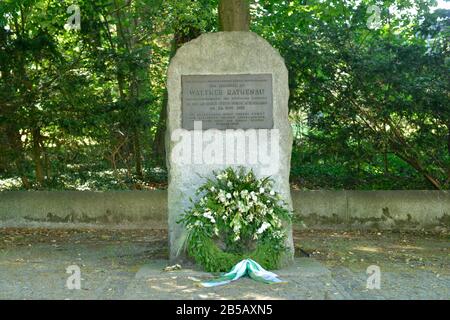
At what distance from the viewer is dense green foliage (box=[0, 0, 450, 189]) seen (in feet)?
31.7

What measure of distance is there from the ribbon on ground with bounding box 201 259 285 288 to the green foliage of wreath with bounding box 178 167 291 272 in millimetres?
209

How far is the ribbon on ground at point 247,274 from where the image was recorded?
19.3 feet

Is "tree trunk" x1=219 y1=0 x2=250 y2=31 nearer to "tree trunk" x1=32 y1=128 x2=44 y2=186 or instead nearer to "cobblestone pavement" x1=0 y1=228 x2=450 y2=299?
"cobblestone pavement" x1=0 y1=228 x2=450 y2=299

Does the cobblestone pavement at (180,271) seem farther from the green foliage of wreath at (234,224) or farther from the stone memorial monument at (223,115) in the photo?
the stone memorial monument at (223,115)

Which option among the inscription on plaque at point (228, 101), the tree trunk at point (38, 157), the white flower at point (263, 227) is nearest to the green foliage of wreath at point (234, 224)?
the white flower at point (263, 227)

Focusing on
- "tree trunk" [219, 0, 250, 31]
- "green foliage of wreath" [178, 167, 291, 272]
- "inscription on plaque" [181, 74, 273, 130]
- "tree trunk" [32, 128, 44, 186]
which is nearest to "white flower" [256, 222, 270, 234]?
"green foliage of wreath" [178, 167, 291, 272]

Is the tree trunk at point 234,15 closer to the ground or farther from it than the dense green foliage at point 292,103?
farther from it

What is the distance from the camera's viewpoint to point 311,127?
33.5 ft

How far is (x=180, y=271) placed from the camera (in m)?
6.37

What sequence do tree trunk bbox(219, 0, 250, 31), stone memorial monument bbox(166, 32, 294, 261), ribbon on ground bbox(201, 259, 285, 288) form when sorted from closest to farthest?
ribbon on ground bbox(201, 259, 285, 288) → stone memorial monument bbox(166, 32, 294, 261) → tree trunk bbox(219, 0, 250, 31)

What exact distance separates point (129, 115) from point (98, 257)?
10.6 ft

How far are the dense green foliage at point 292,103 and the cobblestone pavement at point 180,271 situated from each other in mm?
1236

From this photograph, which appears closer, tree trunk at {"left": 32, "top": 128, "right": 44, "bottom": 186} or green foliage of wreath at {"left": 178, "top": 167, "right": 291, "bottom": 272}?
green foliage of wreath at {"left": 178, "top": 167, "right": 291, "bottom": 272}

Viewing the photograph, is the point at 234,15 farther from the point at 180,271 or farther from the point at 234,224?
the point at 180,271
